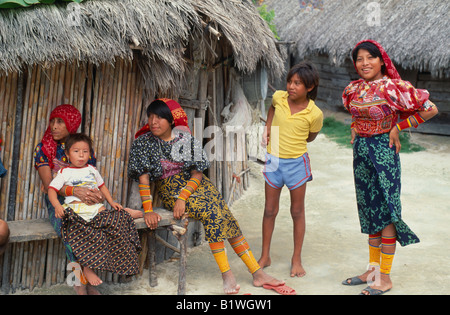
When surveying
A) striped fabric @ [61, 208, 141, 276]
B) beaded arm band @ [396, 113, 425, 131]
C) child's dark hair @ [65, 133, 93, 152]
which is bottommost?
striped fabric @ [61, 208, 141, 276]

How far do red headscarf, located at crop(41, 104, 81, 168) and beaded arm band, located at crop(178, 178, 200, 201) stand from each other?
932 millimetres

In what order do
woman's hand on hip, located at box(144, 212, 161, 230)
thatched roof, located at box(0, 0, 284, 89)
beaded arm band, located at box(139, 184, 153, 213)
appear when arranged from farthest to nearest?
beaded arm band, located at box(139, 184, 153, 213)
woman's hand on hip, located at box(144, 212, 161, 230)
thatched roof, located at box(0, 0, 284, 89)

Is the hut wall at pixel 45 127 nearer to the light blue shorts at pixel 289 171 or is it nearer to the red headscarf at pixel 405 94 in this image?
the light blue shorts at pixel 289 171

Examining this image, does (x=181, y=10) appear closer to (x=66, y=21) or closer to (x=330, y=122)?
(x=66, y=21)

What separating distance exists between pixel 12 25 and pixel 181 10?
1230 mm

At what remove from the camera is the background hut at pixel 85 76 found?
11.8 ft

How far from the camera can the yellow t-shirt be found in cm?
409

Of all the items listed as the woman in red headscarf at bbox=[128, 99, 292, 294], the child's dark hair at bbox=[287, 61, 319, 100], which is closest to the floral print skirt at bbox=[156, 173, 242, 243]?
the woman in red headscarf at bbox=[128, 99, 292, 294]

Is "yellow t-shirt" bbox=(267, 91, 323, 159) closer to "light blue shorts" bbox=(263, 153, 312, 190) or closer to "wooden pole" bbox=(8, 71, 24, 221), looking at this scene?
"light blue shorts" bbox=(263, 153, 312, 190)

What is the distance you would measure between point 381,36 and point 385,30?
0.51ft

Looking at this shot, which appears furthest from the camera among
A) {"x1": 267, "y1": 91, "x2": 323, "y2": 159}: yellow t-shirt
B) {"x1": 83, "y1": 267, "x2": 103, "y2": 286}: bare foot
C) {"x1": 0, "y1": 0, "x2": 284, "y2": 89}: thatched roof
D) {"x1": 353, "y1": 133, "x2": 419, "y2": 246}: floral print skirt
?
{"x1": 267, "y1": 91, "x2": 323, "y2": 159}: yellow t-shirt

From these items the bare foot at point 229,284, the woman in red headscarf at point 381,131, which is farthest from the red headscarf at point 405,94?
the bare foot at point 229,284

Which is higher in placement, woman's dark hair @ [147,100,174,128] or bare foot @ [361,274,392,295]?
woman's dark hair @ [147,100,174,128]

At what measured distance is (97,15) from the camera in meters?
3.73
